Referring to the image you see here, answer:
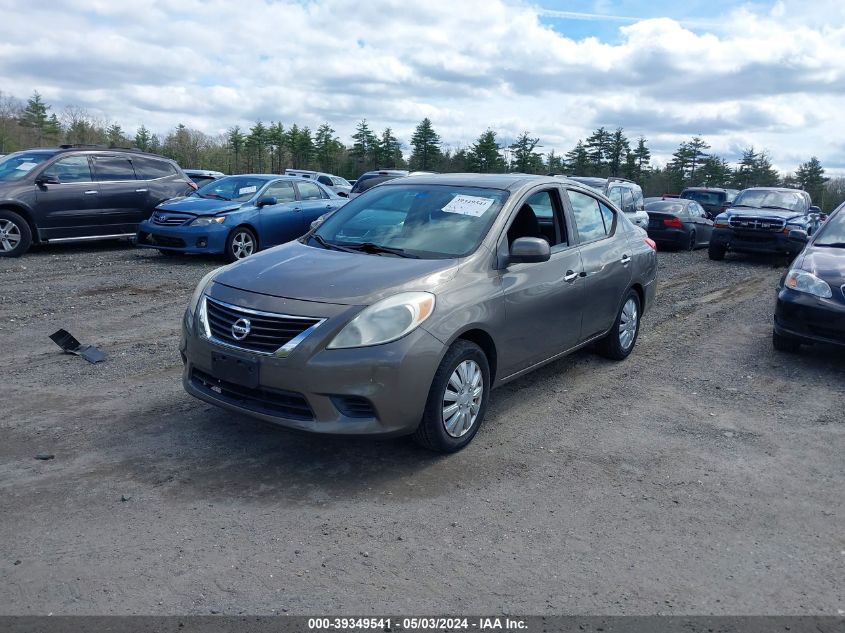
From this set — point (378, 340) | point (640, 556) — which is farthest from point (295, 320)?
point (640, 556)

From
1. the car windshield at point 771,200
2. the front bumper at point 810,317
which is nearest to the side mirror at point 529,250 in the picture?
the front bumper at point 810,317

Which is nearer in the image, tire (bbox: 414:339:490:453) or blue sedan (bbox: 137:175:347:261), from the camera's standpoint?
tire (bbox: 414:339:490:453)

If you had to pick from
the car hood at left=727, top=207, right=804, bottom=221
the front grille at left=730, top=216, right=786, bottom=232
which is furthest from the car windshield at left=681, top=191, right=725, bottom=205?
the front grille at left=730, top=216, right=786, bottom=232

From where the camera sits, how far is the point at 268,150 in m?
59.6

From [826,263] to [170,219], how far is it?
9.53m

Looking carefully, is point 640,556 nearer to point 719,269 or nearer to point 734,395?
point 734,395

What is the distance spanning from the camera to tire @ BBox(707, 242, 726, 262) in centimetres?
1658

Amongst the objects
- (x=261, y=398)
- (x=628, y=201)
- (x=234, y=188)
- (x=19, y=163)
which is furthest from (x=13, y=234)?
(x=628, y=201)

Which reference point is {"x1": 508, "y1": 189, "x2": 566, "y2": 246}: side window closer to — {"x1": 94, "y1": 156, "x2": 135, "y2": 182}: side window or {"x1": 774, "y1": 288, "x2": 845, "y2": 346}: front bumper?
{"x1": 774, "y1": 288, "x2": 845, "y2": 346}: front bumper

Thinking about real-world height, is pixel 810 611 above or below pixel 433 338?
below

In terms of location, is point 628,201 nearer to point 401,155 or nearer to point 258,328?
point 258,328

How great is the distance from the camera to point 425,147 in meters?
56.0

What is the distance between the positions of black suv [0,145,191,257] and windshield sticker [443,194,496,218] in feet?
31.4

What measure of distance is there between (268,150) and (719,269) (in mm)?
49863
